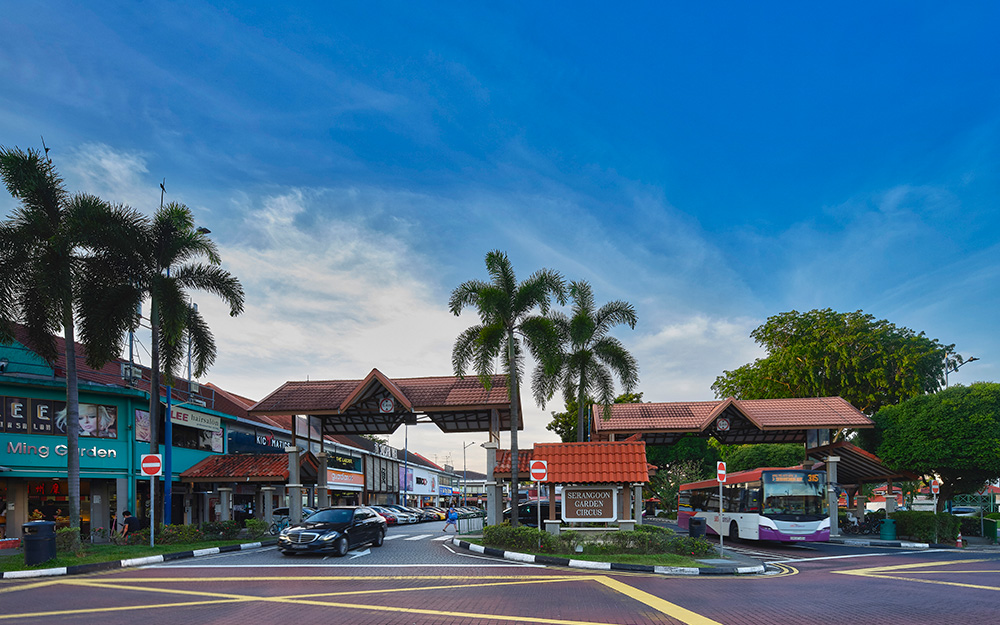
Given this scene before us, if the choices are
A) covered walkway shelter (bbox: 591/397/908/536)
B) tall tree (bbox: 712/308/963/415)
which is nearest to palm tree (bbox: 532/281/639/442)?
covered walkway shelter (bbox: 591/397/908/536)

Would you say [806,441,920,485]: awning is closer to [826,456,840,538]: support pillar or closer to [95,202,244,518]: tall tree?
[826,456,840,538]: support pillar

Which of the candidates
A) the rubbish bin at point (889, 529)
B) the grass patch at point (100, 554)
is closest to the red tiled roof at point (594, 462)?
the grass patch at point (100, 554)

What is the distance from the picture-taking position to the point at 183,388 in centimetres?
4209

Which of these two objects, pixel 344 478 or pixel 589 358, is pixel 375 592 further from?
pixel 344 478

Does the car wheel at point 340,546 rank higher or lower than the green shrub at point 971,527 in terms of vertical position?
higher

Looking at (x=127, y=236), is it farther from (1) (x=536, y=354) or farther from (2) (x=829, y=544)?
(2) (x=829, y=544)

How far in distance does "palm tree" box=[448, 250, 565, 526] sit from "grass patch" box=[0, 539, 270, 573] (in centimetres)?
1067

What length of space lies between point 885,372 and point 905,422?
715 inches

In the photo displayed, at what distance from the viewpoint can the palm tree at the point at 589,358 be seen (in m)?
31.1

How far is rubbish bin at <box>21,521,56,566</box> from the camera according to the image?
1769cm

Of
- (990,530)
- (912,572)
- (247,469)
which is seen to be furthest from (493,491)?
(990,530)

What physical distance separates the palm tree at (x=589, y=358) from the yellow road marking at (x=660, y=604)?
52.7ft

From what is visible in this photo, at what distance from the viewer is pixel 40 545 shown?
17.8 metres

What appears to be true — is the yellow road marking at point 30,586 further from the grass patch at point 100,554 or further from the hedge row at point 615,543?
the hedge row at point 615,543
